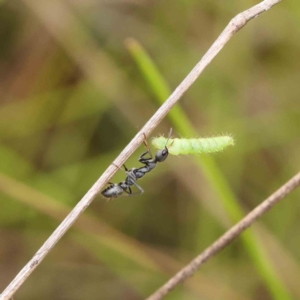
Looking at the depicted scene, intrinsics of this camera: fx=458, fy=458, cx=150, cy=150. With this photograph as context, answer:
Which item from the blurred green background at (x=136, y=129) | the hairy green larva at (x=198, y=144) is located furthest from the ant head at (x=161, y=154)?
the blurred green background at (x=136, y=129)

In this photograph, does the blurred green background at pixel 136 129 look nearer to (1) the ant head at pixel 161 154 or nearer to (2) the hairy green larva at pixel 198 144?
(1) the ant head at pixel 161 154

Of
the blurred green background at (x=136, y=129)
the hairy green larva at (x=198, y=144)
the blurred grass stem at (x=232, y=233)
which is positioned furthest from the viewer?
the blurred green background at (x=136, y=129)

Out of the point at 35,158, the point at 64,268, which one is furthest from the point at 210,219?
the point at 35,158

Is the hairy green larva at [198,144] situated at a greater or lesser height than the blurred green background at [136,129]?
lesser

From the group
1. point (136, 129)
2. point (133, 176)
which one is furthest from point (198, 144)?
point (136, 129)

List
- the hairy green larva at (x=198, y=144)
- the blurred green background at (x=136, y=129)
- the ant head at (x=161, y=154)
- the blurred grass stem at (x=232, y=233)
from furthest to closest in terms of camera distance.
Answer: the blurred green background at (x=136, y=129) → the ant head at (x=161, y=154) → the hairy green larva at (x=198, y=144) → the blurred grass stem at (x=232, y=233)

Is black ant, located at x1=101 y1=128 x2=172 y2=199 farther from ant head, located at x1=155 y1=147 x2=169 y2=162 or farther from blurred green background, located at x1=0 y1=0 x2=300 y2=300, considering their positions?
blurred green background, located at x1=0 y1=0 x2=300 y2=300
